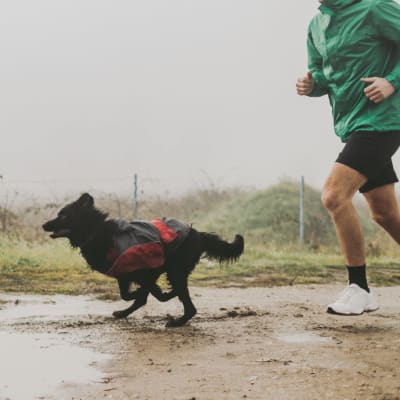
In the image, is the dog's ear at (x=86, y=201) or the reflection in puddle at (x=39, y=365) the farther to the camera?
the dog's ear at (x=86, y=201)

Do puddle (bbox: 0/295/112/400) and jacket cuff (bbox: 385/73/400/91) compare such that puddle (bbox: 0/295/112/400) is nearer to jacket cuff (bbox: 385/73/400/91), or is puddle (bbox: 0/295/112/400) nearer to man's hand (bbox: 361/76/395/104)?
man's hand (bbox: 361/76/395/104)

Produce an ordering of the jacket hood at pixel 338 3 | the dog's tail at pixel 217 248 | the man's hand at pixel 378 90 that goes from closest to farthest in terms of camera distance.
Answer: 1. the man's hand at pixel 378 90
2. the jacket hood at pixel 338 3
3. the dog's tail at pixel 217 248

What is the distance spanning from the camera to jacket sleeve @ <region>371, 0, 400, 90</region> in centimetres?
459

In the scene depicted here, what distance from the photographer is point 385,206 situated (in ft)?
16.4

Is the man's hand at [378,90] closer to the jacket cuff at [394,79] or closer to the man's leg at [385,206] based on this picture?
the jacket cuff at [394,79]

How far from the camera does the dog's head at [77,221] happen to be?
15.9 feet

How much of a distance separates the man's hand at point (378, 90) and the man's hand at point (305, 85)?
70 centimetres

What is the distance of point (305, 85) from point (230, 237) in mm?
9757

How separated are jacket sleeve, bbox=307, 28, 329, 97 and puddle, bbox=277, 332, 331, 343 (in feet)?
5.96

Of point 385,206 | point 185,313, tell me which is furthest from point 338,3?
point 185,313

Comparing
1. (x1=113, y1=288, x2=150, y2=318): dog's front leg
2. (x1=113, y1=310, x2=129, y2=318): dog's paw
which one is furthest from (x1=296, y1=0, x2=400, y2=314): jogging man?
(x1=113, y1=310, x2=129, y2=318): dog's paw

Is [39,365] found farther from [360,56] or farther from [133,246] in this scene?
[360,56]

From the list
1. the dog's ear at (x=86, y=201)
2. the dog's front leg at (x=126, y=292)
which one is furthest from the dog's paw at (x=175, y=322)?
the dog's ear at (x=86, y=201)

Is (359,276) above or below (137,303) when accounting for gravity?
above
